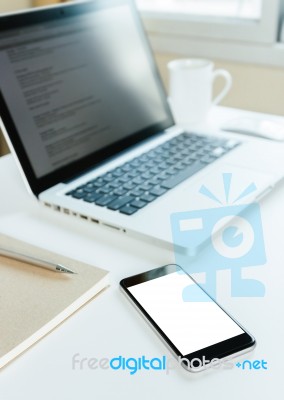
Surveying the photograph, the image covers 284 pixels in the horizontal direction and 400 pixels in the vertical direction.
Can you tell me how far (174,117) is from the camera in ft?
3.29

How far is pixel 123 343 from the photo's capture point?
463 millimetres

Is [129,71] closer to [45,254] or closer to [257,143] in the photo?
[257,143]

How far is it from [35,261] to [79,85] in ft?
1.15

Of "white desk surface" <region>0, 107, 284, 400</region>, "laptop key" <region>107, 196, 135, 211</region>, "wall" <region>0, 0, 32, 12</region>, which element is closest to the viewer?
"white desk surface" <region>0, 107, 284, 400</region>

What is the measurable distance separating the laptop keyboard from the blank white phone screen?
0.13 meters

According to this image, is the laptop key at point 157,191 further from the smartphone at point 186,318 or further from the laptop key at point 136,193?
the smartphone at point 186,318

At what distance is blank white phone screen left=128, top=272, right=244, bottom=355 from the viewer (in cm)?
45

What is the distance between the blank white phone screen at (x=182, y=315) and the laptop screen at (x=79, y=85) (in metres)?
0.28

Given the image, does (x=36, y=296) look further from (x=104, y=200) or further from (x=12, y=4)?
(x=12, y=4)

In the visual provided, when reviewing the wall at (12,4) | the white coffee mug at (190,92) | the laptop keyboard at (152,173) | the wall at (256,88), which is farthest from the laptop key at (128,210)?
the wall at (12,4)

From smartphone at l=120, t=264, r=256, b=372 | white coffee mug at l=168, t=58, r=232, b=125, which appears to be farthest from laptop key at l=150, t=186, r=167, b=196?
white coffee mug at l=168, t=58, r=232, b=125

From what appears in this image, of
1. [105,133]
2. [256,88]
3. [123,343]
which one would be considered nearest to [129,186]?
[105,133]

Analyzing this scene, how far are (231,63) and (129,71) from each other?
55cm

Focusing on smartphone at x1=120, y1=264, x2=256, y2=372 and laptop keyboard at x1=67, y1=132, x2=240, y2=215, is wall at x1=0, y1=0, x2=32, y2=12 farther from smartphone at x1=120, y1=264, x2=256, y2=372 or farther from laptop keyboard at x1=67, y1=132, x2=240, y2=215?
smartphone at x1=120, y1=264, x2=256, y2=372
